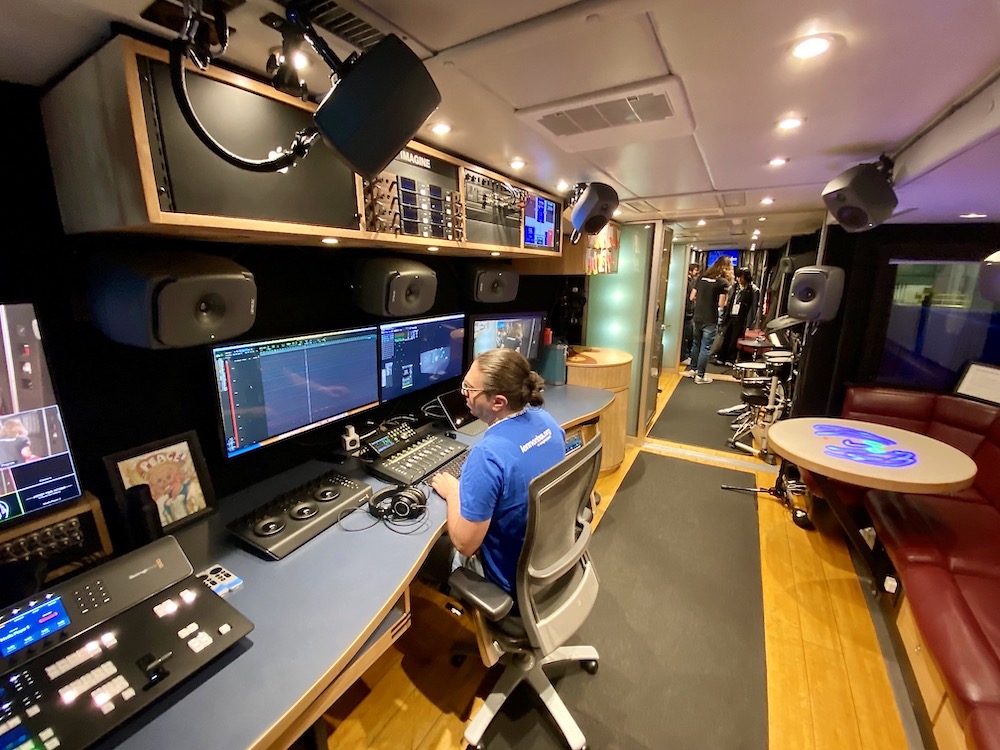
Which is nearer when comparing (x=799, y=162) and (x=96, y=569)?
(x=96, y=569)

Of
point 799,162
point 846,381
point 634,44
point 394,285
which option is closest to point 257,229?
point 394,285

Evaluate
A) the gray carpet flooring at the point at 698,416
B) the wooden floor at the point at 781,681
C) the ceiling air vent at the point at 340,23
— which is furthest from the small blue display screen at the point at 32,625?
the gray carpet flooring at the point at 698,416

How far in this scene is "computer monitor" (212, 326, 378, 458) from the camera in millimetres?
1396

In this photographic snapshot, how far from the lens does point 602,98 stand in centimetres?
131

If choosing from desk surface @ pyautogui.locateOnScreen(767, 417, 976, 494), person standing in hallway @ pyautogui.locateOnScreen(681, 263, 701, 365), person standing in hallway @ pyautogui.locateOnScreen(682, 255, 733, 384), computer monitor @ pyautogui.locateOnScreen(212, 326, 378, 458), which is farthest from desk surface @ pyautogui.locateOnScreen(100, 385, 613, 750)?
person standing in hallway @ pyautogui.locateOnScreen(681, 263, 701, 365)

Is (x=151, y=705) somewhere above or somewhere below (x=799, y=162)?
Answer: below

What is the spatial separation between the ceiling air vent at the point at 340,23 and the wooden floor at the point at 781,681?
212cm

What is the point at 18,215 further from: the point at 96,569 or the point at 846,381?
the point at 846,381

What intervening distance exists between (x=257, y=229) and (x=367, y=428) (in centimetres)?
106

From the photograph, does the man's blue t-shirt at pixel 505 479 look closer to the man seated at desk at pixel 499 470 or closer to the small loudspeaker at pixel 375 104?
the man seated at desk at pixel 499 470

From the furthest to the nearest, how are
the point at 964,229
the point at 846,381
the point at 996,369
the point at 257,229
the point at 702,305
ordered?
the point at 702,305, the point at 846,381, the point at 964,229, the point at 996,369, the point at 257,229

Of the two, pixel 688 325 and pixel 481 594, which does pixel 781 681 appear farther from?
pixel 688 325

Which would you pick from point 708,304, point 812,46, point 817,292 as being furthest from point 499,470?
point 708,304

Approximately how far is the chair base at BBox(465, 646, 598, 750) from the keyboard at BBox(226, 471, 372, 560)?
86cm
